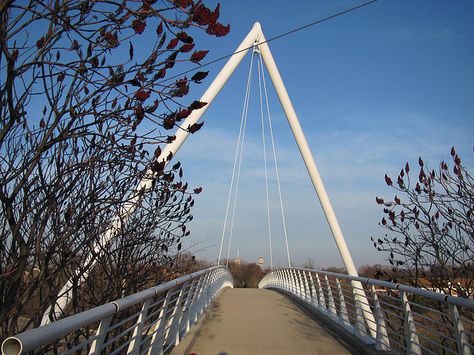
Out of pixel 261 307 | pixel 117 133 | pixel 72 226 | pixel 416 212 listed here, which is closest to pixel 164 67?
pixel 117 133

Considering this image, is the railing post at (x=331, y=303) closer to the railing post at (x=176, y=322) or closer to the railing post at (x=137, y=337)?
the railing post at (x=176, y=322)

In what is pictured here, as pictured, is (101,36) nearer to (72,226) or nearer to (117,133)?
(117,133)

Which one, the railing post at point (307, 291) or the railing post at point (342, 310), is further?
the railing post at point (307, 291)

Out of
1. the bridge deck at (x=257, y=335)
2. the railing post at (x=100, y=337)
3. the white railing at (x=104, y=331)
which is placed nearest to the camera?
the white railing at (x=104, y=331)

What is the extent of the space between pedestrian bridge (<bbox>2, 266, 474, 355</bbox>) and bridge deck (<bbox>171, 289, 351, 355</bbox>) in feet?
0.05

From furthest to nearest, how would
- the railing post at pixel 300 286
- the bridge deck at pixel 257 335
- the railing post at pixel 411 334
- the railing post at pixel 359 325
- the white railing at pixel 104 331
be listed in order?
the railing post at pixel 300 286
the railing post at pixel 359 325
the bridge deck at pixel 257 335
the railing post at pixel 411 334
the white railing at pixel 104 331

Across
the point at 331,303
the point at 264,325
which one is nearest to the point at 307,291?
the point at 331,303

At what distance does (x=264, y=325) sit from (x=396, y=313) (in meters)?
3.20

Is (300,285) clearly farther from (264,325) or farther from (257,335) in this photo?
(257,335)

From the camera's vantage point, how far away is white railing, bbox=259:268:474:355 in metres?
4.18

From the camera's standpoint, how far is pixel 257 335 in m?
7.62

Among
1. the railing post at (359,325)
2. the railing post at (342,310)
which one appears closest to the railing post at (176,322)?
the railing post at (359,325)

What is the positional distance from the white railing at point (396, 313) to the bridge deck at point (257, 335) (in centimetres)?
50

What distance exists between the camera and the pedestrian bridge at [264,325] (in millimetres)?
3197
